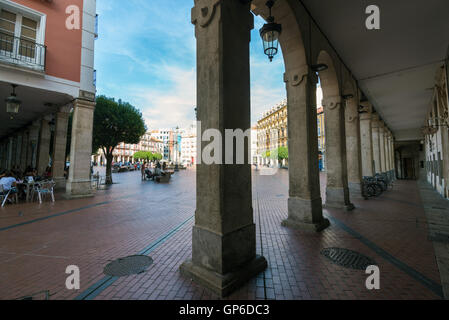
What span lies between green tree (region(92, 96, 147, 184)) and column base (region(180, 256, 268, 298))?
15.2 m

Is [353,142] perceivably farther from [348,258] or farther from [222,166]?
[222,166]

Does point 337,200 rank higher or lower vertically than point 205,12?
lower

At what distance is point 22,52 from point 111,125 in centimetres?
747

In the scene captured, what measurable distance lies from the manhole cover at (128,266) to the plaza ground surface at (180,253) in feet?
0.36

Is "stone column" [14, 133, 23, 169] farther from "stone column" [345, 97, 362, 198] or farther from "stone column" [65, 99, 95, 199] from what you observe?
"stone column" [345, 97, 362, 198]

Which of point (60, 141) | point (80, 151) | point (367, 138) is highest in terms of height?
point (367, 138)

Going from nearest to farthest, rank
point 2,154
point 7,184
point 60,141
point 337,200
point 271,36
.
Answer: point 271,36 < point 337,200 < point 7,184 < point 60,141 < point 2,154

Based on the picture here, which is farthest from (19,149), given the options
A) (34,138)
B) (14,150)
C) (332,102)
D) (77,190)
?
(332,102)

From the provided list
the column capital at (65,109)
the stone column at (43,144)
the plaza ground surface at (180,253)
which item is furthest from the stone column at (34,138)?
the plaza ground surface at (180,253)

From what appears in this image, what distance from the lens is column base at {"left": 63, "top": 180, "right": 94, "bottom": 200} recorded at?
964 centimetres

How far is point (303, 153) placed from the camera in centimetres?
524

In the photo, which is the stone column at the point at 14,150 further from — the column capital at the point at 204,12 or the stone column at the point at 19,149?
the column capital at the point at 204,12

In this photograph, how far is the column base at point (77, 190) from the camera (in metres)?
9.64

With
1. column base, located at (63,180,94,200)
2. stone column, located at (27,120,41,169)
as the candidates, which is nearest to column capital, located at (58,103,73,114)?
column base, located at (63,180,94,200)
